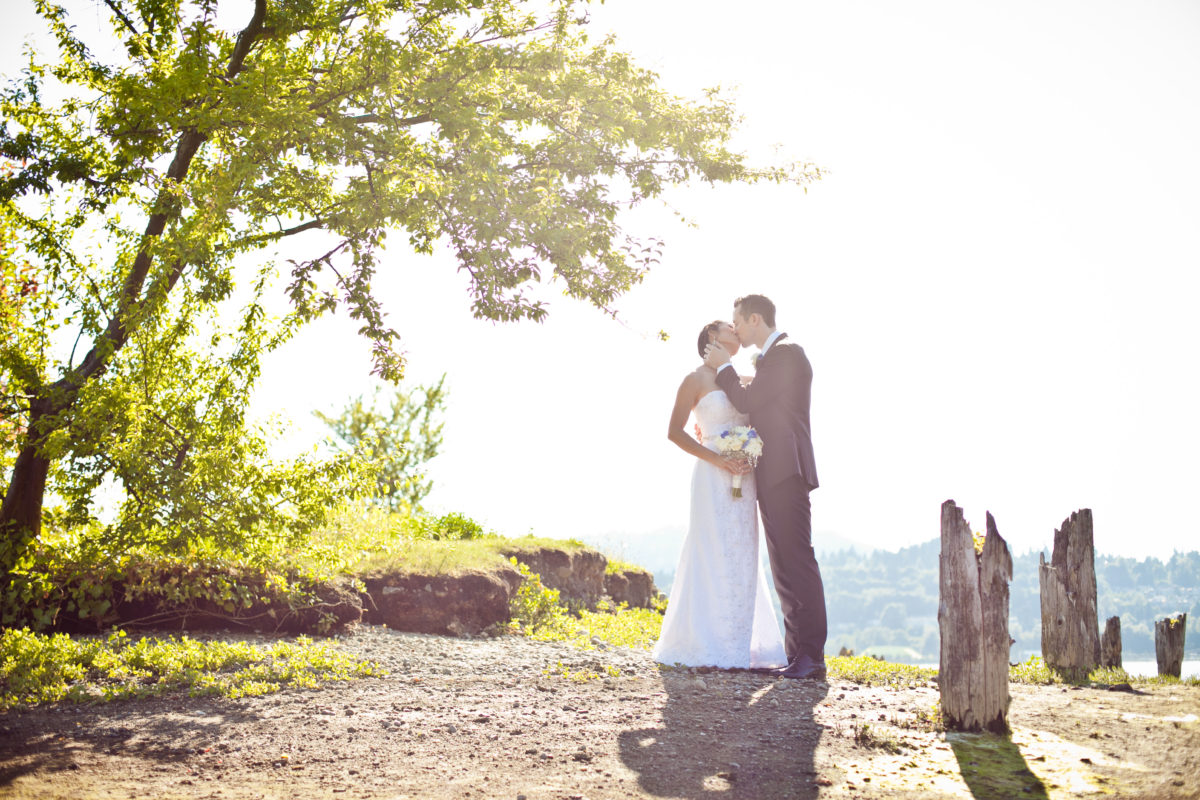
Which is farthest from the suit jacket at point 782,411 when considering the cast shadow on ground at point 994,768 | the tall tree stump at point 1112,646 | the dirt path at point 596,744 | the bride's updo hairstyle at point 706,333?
the tall tree stump at point 1112,646

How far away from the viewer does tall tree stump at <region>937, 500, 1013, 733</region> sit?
5773 mm

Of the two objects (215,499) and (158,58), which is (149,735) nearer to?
(215,499)

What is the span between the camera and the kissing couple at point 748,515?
825cm

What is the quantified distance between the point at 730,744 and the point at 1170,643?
22.8 ft

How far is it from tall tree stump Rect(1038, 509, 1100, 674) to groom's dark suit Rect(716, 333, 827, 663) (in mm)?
2961

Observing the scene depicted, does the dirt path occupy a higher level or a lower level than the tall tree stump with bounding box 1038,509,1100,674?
lower

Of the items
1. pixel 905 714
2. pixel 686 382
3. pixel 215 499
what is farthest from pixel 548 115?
pixel 905 714

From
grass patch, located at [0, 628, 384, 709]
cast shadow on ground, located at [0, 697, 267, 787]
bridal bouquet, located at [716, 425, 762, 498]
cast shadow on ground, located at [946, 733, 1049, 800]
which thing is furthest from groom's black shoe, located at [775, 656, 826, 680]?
cast shadow on ground, located at [0, 697, 267, 787]

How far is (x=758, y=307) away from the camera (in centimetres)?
883

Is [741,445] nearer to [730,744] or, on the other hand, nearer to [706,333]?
[706,333]

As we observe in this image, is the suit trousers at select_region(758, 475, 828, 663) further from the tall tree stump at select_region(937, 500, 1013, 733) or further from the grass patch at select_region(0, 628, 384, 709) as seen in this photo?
the grass patch at select_region(0, 628, 384, 709)

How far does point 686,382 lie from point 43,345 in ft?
24.3

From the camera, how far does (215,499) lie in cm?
898

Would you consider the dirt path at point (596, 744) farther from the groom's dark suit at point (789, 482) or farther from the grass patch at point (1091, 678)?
the grass patch at point (1091, 678)
